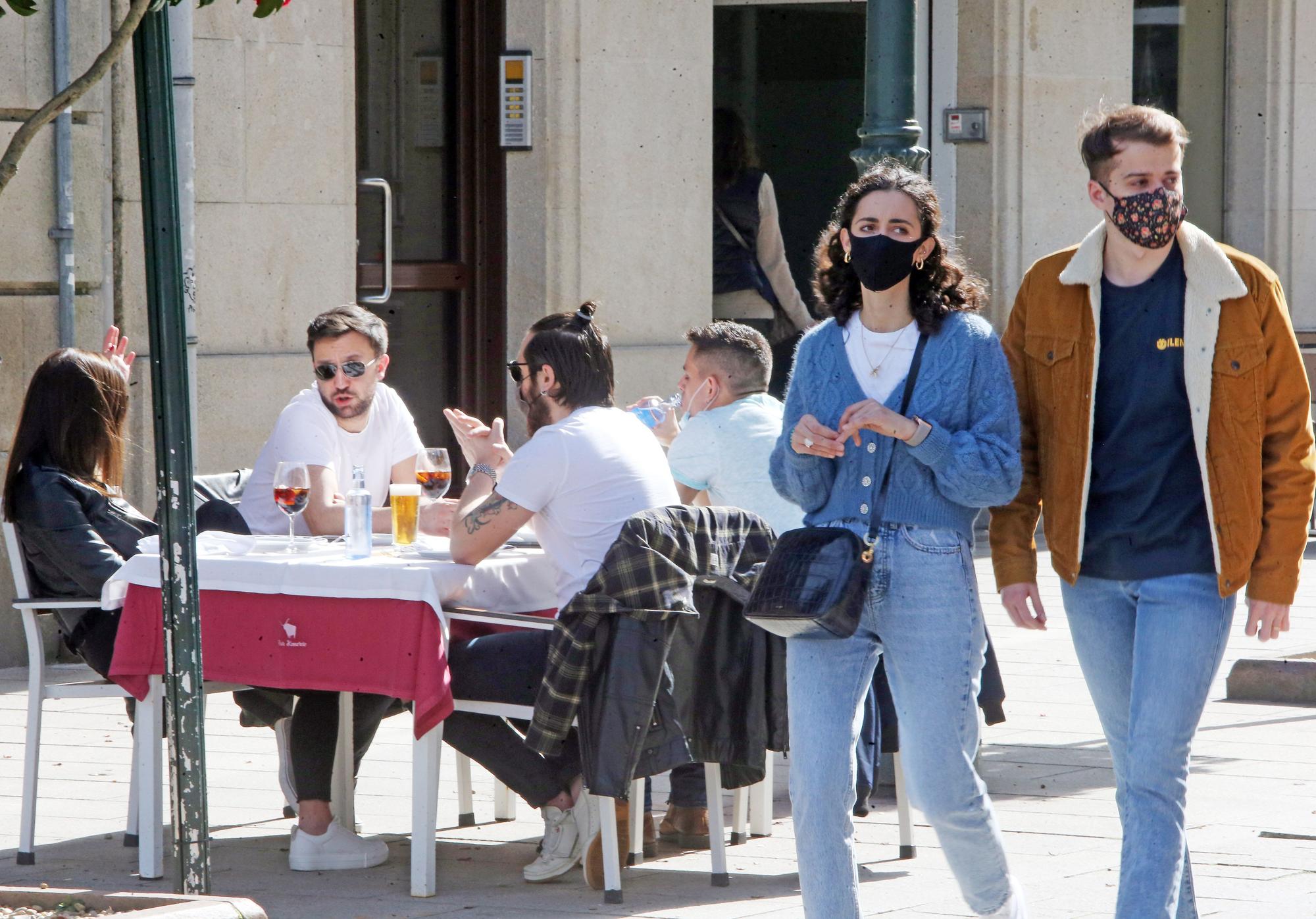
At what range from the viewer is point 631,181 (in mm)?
10523

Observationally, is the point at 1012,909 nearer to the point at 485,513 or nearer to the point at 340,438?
the point at 485,513

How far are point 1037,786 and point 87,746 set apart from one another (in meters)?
3.21

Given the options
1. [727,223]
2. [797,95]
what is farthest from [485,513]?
[797,95]

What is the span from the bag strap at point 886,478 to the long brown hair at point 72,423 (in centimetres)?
263

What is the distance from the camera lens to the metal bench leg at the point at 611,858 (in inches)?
201

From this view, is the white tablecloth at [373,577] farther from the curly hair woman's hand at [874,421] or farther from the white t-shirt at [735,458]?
the curly hair woman's hand at [874,421]

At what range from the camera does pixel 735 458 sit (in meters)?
6.15

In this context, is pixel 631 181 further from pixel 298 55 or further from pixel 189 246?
pixel 189 246

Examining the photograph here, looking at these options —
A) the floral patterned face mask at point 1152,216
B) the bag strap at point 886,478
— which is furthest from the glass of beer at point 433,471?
the floral patterned face mask at point 1152,216

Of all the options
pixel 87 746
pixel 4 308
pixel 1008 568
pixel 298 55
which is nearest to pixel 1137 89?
pixel 298 55

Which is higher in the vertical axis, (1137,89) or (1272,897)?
(1137,89)

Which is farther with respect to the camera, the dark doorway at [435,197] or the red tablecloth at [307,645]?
the dark doorway at [435,197]

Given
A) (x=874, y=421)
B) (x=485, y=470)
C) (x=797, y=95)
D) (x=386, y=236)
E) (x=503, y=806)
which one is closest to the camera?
(x=874, y=421)

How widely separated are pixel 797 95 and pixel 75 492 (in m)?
10.0
